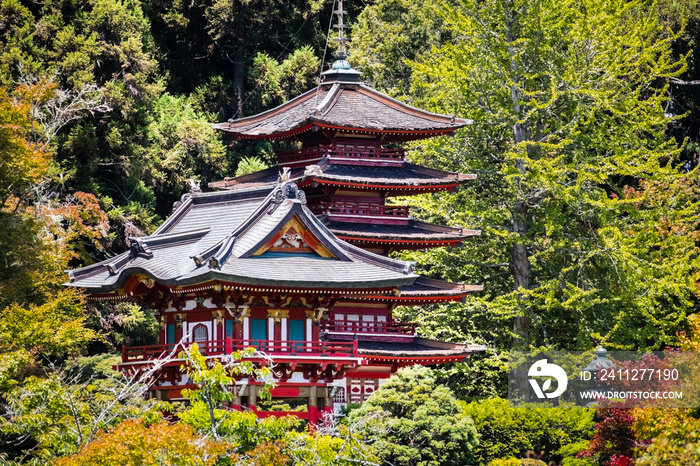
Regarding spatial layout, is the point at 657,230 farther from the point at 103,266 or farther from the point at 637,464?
the point at 637,464

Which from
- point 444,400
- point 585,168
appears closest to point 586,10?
point 585,168

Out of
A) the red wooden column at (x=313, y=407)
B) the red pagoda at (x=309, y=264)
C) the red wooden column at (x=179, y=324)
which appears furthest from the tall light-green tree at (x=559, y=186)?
the red wooden column at (x=179, y=324)

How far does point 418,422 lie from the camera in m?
34.3

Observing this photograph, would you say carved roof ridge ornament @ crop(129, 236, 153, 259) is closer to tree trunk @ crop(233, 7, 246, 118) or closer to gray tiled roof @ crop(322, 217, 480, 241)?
gray tiled roof @ crop(322, 217, 480, 241)

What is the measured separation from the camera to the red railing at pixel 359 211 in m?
41.7

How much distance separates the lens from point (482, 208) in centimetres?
4791

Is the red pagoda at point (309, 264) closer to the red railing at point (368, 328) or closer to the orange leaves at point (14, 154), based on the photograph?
the red railing at point (368, 328)

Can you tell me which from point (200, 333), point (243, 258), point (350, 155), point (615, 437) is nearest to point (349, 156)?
point (350, 155)

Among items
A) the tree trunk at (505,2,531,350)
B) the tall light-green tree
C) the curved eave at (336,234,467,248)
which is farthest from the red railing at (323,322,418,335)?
the tree trunk at (505,2,531,350)

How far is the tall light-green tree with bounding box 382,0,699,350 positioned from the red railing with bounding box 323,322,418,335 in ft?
14.5

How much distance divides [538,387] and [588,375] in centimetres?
201

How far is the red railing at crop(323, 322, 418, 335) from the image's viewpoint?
39.2 meters

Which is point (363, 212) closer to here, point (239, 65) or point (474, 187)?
point (474, 187)

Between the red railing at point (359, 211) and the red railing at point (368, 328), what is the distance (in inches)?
141
